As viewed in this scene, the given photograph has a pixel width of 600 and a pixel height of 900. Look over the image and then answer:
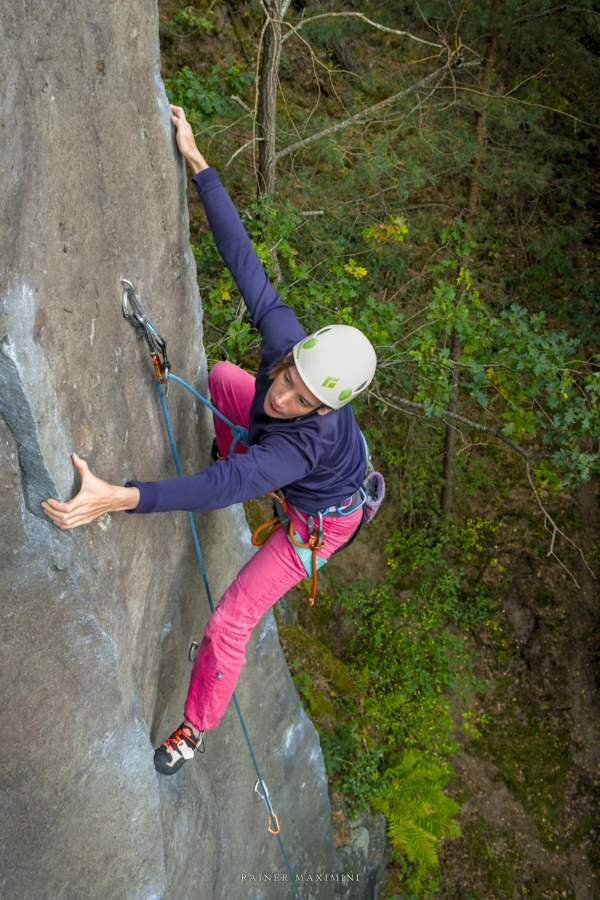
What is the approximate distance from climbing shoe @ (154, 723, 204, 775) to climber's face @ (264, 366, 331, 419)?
5.48 ft

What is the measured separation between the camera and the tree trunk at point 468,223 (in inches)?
285

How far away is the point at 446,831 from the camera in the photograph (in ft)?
22.5

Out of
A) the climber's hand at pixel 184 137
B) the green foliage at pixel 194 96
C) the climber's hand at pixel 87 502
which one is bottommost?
the climber's hand at pixel 87 502

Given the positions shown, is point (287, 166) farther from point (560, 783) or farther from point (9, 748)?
point (560, 783)

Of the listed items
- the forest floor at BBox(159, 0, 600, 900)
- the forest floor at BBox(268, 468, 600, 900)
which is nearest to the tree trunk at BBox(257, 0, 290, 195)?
the forest floor at BBox(159, 0, 600, 900)

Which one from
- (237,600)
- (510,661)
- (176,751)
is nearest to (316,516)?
(237,600)

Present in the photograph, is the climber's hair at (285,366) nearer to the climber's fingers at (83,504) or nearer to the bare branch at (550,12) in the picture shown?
the climber's fingers at (83,504)

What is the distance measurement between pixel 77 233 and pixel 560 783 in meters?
8.99

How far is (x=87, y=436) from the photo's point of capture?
2139mm

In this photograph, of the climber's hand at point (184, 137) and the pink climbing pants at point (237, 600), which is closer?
the climber's hand at point (184, 137)

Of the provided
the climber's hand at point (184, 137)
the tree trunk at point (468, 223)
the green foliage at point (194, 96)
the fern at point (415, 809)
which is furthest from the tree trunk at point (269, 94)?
the fern at point (415, 809)

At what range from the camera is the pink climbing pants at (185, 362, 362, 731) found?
3.33 metres

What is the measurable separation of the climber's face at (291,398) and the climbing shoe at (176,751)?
5.48 ft

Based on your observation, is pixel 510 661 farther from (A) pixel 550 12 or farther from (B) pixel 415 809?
(A) pixel 550 12
